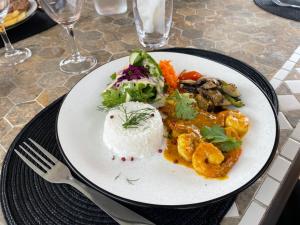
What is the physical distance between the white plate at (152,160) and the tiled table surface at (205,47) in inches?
3.0

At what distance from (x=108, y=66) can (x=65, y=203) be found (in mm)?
404

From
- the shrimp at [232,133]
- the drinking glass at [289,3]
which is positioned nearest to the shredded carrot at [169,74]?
the shrimp at [232,133]

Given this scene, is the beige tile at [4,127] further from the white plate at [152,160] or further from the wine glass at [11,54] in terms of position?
the wine glass at [11,54]

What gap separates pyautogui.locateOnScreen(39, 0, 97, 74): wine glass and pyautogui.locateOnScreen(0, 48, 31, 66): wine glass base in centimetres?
15

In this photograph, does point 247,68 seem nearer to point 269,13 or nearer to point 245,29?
point 245,29

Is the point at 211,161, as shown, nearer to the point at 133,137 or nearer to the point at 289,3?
the point at 133,137

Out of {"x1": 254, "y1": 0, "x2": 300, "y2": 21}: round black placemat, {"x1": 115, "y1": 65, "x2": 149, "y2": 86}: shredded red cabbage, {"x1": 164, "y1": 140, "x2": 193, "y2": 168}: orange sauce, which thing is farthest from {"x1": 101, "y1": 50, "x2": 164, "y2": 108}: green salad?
{"x1": 254, "y1": 0, "x2": 300, "y2": 21}: round black placemat

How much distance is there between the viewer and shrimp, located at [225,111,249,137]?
662 mm

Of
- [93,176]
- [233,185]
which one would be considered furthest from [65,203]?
[233,185]

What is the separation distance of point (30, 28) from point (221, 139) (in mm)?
941

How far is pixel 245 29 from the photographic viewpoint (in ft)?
3.90

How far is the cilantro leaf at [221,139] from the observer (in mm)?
614

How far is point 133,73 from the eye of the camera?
0.79 m

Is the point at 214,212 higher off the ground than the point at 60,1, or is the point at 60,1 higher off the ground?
the point at 60,1
